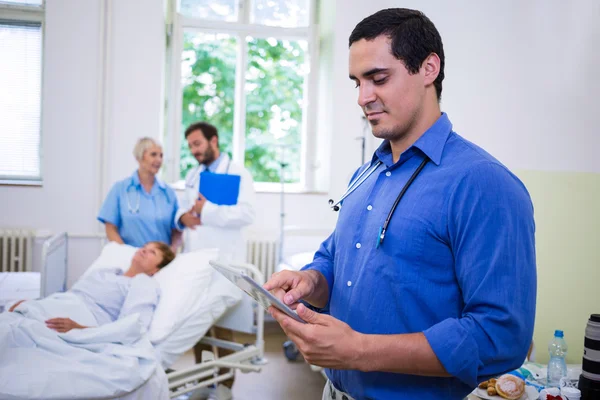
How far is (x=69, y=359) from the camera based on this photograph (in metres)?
2.16

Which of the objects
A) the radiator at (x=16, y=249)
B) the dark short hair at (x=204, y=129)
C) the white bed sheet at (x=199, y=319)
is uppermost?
the dark short hair at (x=204, y=129)

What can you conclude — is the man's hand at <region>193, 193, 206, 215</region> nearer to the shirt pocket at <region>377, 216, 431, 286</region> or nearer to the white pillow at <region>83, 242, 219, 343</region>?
the white pillow at <region>83, 242, 219, 343</region>

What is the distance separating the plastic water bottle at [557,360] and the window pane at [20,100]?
286cm

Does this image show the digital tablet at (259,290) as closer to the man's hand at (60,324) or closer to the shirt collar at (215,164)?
the man's hand at (60,324)

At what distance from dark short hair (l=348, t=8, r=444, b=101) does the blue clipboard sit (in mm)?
2363

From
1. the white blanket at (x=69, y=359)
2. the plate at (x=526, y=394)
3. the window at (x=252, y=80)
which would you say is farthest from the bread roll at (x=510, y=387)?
the window at (x=252, y=80)

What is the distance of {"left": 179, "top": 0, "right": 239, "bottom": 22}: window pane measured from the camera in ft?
15.8

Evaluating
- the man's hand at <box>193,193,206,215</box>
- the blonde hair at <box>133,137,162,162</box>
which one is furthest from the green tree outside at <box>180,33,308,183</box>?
the man's hand at <box>193,193,206,215</box>

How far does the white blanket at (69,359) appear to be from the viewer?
2.01 meters

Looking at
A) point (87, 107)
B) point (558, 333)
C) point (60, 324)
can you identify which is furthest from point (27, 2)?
point (558, 333)

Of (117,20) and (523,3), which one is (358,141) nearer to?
(117,20)

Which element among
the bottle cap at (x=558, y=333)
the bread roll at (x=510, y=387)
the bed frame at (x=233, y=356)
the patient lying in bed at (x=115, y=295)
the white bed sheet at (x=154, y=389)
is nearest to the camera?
the bread roll at (x=510, y=387)

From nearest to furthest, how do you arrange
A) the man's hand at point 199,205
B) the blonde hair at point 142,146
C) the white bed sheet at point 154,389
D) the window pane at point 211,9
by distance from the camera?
the white bed sheet at point 154,389
the man's hand at point 199,205
the blonde hair at point 142,146
the window pane at point 211,9

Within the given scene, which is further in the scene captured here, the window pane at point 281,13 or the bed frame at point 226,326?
the window pane at point 281,13
